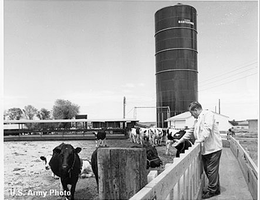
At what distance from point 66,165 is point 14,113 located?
0.55 meters

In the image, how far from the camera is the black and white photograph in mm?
1876

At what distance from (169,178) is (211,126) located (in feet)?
3.35

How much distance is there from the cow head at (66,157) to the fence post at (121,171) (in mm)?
1352

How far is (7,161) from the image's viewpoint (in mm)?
2295

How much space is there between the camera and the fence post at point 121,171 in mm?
686

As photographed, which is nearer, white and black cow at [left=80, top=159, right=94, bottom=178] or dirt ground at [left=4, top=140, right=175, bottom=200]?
dirt ground at [left=4, top=140, right=175, bottom=200]

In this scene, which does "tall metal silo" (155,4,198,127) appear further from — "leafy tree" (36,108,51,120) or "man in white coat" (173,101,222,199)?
"leafy tree" (36,108,51,120)

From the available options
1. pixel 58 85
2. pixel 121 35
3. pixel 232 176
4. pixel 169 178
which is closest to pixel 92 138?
pixel 58 85

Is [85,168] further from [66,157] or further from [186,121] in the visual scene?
[186,121]

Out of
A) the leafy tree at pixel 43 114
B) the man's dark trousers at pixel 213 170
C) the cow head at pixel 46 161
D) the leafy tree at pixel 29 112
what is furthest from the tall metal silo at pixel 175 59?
the cow head at pixel 46 161

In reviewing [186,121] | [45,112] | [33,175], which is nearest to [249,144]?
[186,121]

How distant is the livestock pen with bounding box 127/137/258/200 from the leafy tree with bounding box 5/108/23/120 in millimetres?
1165

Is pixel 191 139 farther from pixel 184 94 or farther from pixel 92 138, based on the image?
pixel 92 138

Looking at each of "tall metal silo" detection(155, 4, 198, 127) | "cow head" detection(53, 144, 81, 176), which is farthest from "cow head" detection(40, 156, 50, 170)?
"tall metal silo" detection(155, 4, 198, 127)
